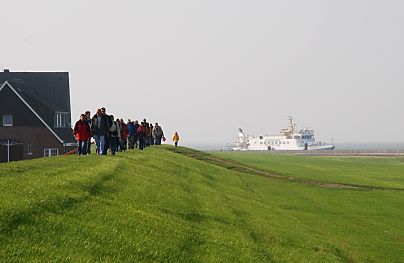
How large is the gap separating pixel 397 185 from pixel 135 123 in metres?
21.1

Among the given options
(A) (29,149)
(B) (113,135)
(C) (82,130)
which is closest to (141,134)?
(B) (113,135)

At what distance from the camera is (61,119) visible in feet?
177

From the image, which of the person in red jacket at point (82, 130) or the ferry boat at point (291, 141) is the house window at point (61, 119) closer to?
the person in red jacket at point (82, 130)

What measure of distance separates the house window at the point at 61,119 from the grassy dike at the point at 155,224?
32527mm

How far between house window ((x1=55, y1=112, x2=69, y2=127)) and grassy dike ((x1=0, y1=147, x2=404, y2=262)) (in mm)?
32527

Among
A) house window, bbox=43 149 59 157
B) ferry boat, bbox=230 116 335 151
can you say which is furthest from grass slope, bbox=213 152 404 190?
ferry boat, bbox=230 116 335 151

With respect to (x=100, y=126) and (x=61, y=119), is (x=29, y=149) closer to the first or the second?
(x=61, y=119)

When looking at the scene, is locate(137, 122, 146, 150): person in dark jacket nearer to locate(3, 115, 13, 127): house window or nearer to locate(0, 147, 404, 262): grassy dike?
locate(0, 147, 404, 262): grassy dike

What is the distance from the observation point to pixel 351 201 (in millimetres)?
28906

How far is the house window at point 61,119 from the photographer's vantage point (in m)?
53.2

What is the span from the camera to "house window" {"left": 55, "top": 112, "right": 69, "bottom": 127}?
175 ft

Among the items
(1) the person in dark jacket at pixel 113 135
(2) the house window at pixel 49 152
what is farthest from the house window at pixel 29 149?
(1) the person in dark jacket at pixel 113 135

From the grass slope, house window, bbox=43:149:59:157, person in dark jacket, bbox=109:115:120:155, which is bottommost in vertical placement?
the grass slope

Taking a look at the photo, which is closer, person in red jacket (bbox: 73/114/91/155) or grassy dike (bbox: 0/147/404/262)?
grassy dike (bbox: 0/147/404/262)
